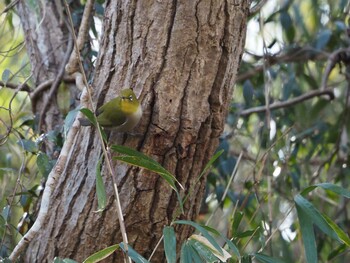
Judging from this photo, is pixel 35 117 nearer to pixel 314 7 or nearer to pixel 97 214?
pixel 97 214

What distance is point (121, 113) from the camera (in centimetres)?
165

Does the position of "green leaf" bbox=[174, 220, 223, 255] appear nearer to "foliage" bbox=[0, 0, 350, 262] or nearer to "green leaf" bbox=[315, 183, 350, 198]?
"green leaf" bbox=[315, 183, 350, 198]

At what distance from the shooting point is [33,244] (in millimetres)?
1903

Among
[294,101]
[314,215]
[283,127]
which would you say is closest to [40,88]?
[314,215]

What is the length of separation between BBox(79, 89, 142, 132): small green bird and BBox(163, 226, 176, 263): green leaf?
28 centimetres

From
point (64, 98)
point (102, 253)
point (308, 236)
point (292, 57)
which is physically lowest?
point (102, 253)

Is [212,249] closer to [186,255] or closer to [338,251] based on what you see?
[186,255]

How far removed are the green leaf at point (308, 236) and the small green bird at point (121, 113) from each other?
0.50 m

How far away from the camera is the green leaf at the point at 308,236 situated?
1.72 m

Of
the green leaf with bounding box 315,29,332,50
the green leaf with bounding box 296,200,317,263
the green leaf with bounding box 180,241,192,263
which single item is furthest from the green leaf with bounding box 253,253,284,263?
the green leaf with bounding box 315,29,332,50

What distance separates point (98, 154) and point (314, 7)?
2104mm

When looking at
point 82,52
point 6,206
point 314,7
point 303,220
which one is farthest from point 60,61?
point 314,7

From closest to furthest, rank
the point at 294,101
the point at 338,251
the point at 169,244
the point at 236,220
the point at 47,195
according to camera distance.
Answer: the point at 169,244, the point at 47,195, the point at 236,220, the point at 338,251, the point at 294,101

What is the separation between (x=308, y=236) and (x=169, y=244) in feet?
1.29
